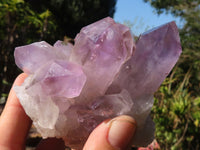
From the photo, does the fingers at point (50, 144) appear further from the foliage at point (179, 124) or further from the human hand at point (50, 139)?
the foliage at point (179, 124)

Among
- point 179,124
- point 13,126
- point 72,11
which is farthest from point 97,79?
point 72,11

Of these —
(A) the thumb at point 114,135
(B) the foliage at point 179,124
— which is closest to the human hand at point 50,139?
(A) the thumb at point 114,135

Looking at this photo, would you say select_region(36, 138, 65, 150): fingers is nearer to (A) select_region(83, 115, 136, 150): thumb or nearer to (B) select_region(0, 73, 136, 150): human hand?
(B) select_region(0, 73, 136, 150): human hand

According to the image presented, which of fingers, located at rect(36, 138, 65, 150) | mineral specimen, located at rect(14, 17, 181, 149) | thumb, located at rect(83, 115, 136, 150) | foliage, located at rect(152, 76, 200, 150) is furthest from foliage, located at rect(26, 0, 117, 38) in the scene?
thumb, located at rect(83, 115, 136, 150)

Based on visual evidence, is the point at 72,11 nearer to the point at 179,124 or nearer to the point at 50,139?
the point at 179,124

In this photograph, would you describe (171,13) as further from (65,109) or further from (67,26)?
(65,109)

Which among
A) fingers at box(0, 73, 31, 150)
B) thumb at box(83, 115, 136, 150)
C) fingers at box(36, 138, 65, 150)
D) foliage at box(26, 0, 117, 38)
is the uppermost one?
thumb at box(83, 115, 136, 150)

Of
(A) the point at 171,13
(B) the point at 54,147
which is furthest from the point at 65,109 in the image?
(A) the point at 171,13
